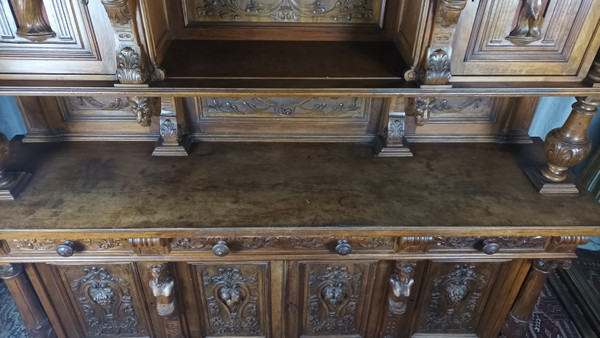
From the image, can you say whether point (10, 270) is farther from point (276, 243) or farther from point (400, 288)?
point (400, 288)

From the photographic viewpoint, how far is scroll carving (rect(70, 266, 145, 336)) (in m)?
1.66

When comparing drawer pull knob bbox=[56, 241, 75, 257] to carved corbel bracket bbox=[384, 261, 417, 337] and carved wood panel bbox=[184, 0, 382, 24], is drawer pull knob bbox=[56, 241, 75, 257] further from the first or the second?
carved corbel bracket bbox=[384, 261, 417, 337]

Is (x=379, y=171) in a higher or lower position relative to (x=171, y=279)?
higher

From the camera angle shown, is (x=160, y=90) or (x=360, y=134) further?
(x=360, y=134)

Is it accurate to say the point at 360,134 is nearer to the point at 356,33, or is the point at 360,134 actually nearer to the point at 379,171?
the point at 379,171

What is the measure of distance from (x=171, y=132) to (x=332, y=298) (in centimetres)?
94

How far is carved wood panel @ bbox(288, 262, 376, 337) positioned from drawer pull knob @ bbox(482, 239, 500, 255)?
1.37ft

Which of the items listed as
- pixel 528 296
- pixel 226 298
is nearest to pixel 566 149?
pixel 528 296

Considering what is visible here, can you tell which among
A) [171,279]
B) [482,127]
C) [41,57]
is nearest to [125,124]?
[41,57]

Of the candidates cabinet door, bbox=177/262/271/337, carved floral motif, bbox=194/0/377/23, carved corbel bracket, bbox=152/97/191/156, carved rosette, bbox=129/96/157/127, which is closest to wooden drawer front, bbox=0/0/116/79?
carved rosette, bbox=129/96/157/127

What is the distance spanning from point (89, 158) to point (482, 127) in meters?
1.67

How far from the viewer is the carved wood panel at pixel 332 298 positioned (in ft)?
5.50

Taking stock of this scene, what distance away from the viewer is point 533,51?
4.58 ft

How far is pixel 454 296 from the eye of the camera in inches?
69.2
